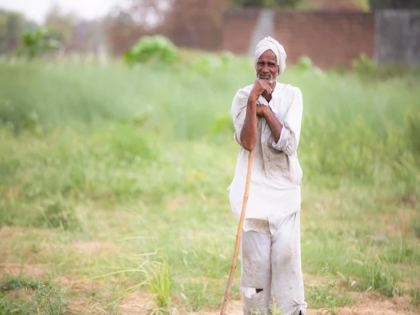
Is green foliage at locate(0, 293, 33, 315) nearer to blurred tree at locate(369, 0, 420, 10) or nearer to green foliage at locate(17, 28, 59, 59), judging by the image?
green foliage at locate(17, 28, 59, 59)

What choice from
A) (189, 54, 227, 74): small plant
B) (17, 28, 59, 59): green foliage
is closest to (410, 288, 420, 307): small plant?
(17, 28, 59, 59): green foliage

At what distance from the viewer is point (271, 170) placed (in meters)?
3.21

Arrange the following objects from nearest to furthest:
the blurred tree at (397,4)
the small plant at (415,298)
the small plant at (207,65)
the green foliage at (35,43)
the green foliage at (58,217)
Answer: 1. the small plant at (415,298)
2. the green foliage at (58,217)
3. the green foliage at (35,43)
4. the small plant at (207,65)
5. the blurred tree at (397,4)

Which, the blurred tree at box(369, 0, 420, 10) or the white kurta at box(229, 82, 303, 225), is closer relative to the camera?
the white kurta at box(229, 82, 303, 225)

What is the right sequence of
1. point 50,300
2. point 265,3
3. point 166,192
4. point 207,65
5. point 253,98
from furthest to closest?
point 265,3, point 207,65, point 166,192, point 50,300, point 253,98

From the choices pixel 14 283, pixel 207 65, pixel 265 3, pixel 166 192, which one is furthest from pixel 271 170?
pixel 265 3

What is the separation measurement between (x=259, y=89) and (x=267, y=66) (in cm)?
16

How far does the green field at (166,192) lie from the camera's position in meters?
4.16

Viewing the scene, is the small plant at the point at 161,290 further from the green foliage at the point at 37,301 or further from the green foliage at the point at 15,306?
the green foliage at the point at 15,306

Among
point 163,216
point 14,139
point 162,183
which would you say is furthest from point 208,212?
point 14,139

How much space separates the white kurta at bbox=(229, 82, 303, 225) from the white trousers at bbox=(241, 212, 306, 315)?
0.06 meters

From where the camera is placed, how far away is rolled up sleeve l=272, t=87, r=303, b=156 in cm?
305

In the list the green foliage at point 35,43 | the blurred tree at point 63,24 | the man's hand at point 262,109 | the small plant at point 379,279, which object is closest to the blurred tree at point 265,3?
the green foliage at point 35,43

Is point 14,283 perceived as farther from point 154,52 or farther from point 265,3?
point 265,3
